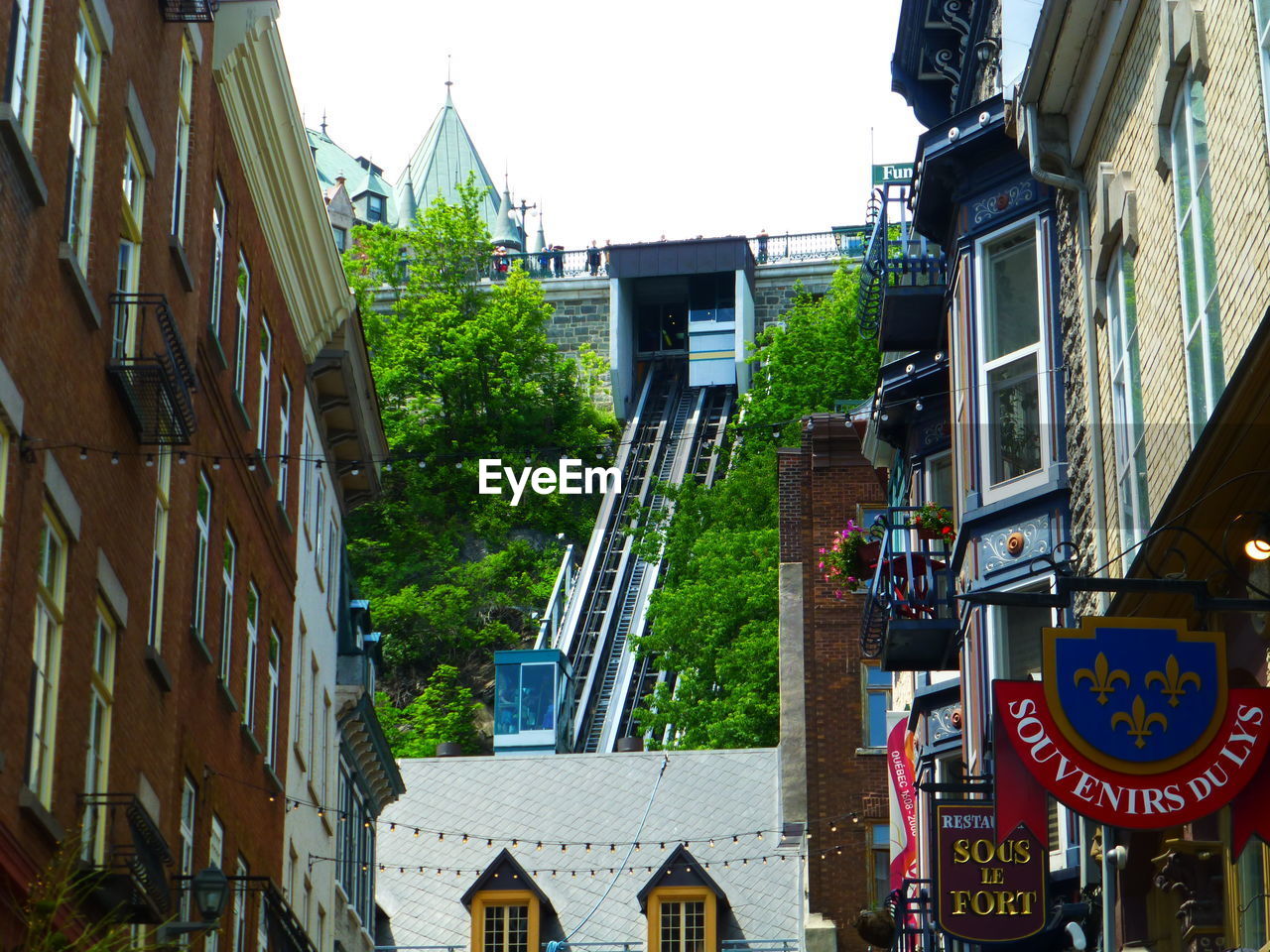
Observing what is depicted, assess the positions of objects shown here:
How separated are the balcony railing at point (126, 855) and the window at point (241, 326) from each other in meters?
7.29

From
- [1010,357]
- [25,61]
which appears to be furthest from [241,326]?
[25,61]

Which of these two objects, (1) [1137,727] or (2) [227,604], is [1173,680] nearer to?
(1) [1137,727]

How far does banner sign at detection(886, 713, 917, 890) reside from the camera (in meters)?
27.0

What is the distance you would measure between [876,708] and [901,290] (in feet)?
54.2

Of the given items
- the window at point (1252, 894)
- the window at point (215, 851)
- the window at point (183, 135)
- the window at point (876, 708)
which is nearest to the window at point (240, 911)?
the window at point (215, 851)

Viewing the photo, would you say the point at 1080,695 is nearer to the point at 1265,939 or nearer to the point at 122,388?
the point at 1265,939

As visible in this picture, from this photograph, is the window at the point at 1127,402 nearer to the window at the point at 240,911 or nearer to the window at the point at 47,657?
the window at the point at 47,657

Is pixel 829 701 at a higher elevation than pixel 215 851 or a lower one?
higher

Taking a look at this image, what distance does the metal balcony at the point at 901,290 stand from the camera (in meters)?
23.6

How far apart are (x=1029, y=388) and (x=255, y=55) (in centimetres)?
850

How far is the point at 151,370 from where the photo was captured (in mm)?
16328

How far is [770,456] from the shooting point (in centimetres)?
6694

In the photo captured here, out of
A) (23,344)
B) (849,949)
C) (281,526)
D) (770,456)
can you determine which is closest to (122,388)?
(23,344)

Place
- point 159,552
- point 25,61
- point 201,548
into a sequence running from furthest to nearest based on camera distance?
point 201,548
point 159,552
point 25,61
